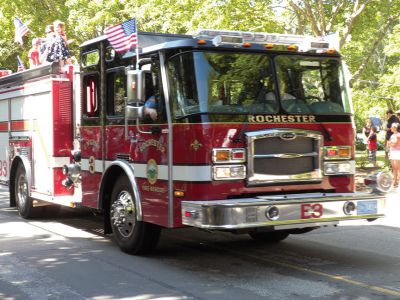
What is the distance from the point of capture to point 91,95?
8594 mm

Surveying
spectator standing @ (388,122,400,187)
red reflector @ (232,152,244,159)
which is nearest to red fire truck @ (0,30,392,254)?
red reflector @ (232,152,244,159)

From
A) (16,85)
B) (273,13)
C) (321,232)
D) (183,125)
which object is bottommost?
(321,232)

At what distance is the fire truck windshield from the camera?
6559mm

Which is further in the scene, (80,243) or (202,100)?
(80,243)

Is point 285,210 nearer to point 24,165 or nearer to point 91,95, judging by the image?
point 91,95

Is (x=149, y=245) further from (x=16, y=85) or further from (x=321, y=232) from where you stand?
(x=16, y=85)

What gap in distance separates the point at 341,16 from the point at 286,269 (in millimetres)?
A: 13911

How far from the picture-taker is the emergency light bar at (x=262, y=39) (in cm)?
668

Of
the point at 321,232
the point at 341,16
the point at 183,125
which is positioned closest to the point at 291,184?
the point at 183,125

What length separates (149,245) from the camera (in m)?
7.48

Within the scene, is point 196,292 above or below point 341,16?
below

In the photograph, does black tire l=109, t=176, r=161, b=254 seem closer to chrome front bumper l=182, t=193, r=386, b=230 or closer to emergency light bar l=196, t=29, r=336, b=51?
chrome front bumper l=182, t=193, r=386, b=230

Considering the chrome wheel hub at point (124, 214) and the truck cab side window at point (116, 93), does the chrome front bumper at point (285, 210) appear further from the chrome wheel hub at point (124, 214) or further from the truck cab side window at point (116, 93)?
the truck cab side window at point (116, 93)

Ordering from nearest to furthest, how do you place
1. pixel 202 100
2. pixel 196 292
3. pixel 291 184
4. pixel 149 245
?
pixel 196 292, pixel 202 100, pixel 291 184, pixel 149 245
